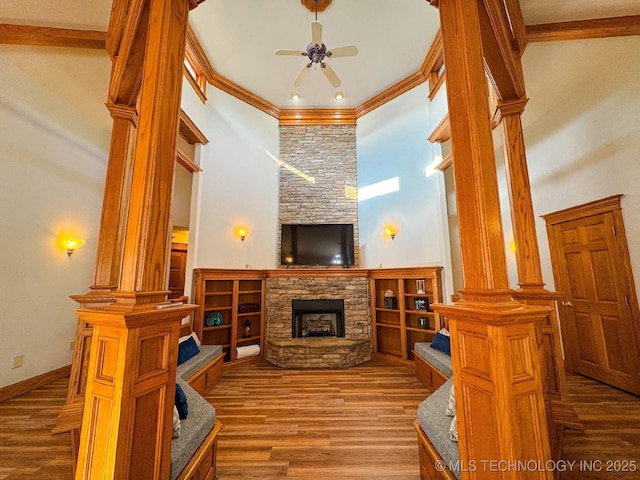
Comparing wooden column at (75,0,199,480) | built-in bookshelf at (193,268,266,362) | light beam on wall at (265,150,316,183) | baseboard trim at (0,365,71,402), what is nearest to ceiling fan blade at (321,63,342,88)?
light beam on wall at (265,150,316,183)

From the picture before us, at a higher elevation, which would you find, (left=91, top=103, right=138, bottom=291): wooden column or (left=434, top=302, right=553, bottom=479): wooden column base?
(left=91, top=103, right=138, bottom=291): wooden column

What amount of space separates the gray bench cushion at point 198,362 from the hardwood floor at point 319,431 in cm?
43

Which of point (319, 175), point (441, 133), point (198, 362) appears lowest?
point (198, 362)

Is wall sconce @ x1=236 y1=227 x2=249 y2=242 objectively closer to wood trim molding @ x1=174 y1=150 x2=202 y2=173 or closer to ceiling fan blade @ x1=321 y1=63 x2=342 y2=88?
wood trim molding @ x1=174 y1=150 x2=202 y2=173

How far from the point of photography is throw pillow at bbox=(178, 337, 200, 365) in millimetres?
3283

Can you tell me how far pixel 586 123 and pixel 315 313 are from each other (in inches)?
196

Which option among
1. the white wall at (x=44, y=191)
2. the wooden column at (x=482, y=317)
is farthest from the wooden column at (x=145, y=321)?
the white wall at (x=44, y=191)

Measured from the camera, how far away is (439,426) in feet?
5.71

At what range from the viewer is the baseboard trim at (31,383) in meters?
3.09

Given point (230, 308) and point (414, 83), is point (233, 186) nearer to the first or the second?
point (230, 308)

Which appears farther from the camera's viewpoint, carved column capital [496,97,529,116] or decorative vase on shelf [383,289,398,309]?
decorative vase on shelf [383,289,398,309]

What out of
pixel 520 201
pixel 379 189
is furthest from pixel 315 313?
pixel 520 201

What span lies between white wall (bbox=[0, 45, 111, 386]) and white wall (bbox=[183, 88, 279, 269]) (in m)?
1.52

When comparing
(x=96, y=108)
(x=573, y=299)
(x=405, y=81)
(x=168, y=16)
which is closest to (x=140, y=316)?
(x=168, y=16)
